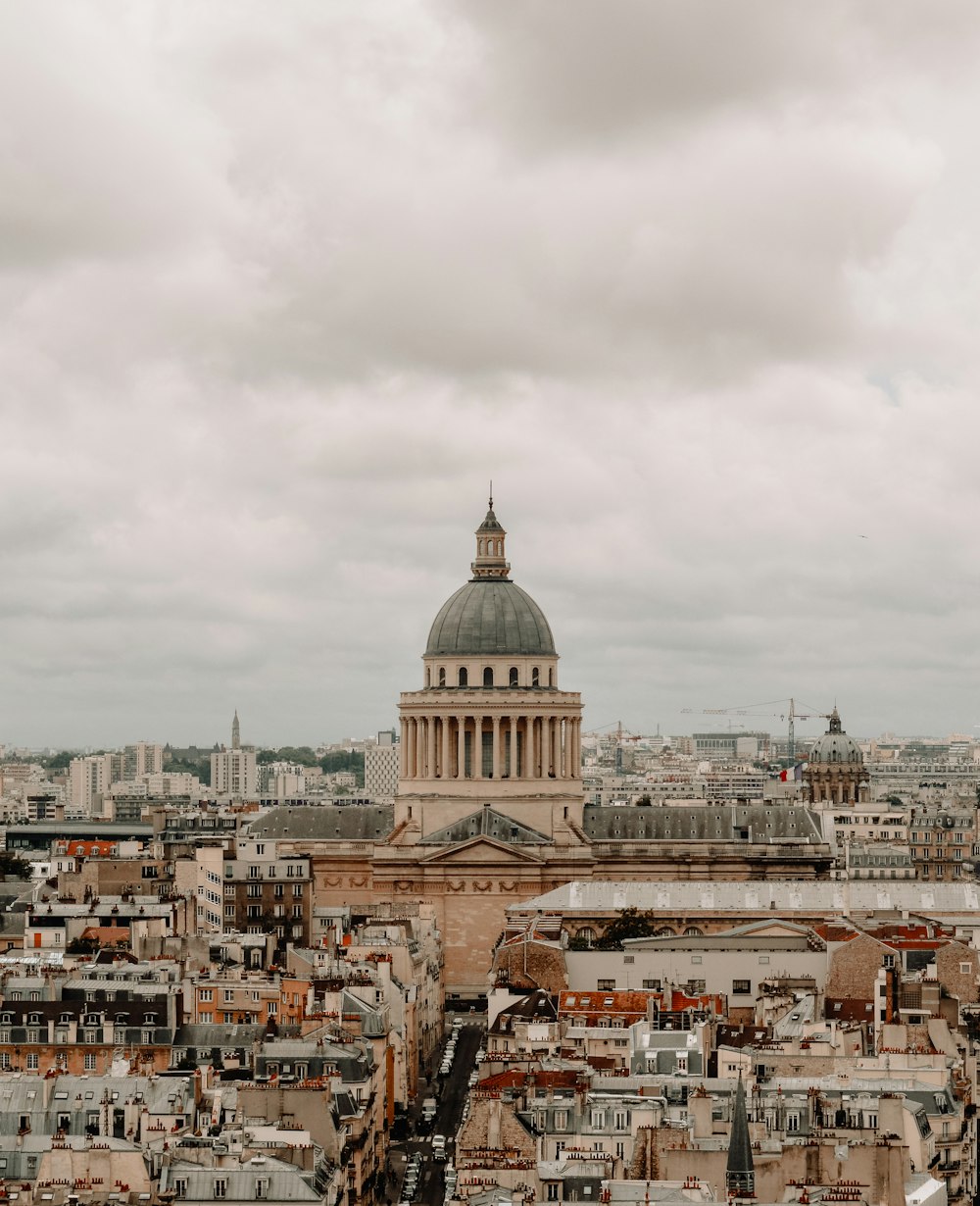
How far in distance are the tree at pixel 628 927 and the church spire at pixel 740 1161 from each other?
7945 cm

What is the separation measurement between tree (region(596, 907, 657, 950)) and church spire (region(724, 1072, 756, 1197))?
7945 cm

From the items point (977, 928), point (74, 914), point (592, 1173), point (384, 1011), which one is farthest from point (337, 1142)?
point (977, 928)

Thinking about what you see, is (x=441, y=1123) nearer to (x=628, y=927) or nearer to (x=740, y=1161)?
(x=740, y=1161)

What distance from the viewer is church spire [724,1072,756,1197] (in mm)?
90062

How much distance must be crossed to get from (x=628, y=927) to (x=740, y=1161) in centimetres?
8759

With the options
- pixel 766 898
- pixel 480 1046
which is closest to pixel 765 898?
pixel 766 898

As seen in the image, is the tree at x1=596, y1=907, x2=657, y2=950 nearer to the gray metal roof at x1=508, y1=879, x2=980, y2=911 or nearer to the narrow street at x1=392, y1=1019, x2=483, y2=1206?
the gray metal roof at x1=508, y1=879, x2=980, y2=911

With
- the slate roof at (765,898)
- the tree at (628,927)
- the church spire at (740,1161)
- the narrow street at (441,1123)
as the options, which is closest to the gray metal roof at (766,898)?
the slate roof at (765,898)

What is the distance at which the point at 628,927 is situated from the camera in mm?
178125

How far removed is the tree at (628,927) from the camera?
577 ft

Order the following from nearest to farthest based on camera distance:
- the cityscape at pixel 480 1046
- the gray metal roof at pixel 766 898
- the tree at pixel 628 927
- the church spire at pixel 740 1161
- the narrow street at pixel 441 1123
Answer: the church spire at pixel 740 1161
the cityscape at pixel 480 1046
the narrow street at pixel 441 1123
the tree at pixel 628 927
the gray metal roof at pixel 766 898

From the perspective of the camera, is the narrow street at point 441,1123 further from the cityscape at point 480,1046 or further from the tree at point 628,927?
the tree at point 628,927

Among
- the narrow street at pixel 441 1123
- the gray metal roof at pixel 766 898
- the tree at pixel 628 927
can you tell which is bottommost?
the narrow street at pixel 441 1123

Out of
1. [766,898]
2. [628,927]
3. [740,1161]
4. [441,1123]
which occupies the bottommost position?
[441,1123]
